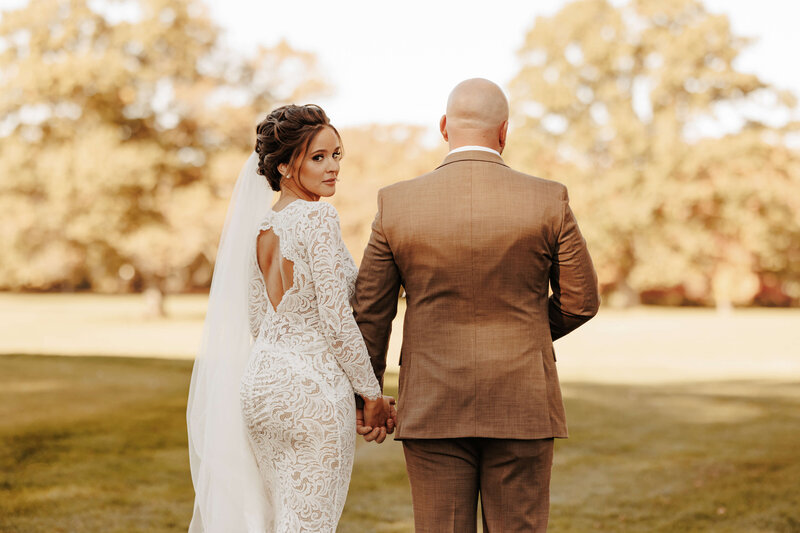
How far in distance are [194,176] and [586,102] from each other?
17.6 metres

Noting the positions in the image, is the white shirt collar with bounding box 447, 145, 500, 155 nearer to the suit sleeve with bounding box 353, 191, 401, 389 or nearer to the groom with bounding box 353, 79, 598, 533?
the groom with bounding box 353, 79, 598, 533

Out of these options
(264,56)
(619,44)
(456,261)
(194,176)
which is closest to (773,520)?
(456,261)

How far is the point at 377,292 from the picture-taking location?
116 inches

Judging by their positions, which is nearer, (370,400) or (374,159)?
(370,400)

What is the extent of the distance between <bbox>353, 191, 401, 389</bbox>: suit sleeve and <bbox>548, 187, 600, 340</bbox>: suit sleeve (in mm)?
553

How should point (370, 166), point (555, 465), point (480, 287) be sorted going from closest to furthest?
point (480, 287) < point (555, 465) < point (370, 166)

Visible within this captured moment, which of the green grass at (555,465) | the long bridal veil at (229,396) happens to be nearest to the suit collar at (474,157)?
the long bridal veil at (229,396)

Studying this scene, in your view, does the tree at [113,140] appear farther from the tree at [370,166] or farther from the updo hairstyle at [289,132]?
the updo hairstyle at [289,132]

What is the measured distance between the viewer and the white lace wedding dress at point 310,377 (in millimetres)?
2998

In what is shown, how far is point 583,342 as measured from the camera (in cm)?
2239

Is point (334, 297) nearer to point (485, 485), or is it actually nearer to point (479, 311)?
point (479, 311)

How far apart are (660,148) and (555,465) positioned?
29.7 m

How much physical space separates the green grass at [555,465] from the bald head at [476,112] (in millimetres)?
3378

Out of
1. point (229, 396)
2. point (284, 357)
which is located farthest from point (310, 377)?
point (229, 396)
